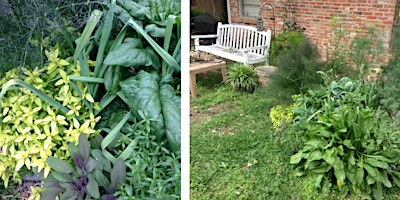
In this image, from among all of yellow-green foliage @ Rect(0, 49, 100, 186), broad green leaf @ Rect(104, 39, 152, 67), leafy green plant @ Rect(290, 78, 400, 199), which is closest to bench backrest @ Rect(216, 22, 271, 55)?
leafy green plant @ Rect(290, 78, 400, 199)

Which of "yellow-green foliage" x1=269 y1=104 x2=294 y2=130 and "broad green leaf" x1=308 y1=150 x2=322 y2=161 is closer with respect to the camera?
"broad green leaf" x1=308 y1=150 x2=322 y2=161

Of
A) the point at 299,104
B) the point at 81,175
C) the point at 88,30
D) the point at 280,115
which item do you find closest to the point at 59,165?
the point at 81,175

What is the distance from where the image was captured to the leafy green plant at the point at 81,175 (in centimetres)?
163

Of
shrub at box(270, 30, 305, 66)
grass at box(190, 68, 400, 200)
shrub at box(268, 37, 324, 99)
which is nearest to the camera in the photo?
grass at box(190, 68, 400, 200)

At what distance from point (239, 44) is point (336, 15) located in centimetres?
118

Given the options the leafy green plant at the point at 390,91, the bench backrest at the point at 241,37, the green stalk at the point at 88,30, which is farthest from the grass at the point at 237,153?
the green stalk at the point at 88,30

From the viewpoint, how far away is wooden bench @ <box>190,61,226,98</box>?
3819 mm

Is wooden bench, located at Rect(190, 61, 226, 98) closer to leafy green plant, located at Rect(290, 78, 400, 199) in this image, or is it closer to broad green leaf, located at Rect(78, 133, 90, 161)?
leafy green plant, located at Rect(290, 78, 400, 199)

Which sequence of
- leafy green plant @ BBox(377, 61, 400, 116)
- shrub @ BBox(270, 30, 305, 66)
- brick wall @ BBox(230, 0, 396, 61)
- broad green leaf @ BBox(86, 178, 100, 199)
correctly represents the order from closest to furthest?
broad green leaf @ BBox(86, 178, 100, 199), leafy green plant @ BBox(377, 61, 400, 116), brick wall @ BBox(230, 0, 396, 61), shrub @ BBox(270, 30, 305, 66)

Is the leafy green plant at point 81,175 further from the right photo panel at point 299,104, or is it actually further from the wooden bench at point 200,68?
the wooden bench at point 200,68

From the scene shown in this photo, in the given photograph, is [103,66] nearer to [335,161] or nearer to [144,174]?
[144,174]

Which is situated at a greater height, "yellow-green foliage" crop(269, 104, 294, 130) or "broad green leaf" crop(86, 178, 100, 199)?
"broad green leaf" crop(86, 178, 100, 199)

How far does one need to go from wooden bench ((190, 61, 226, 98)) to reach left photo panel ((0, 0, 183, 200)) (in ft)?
6.22

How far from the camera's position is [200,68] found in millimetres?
3885
